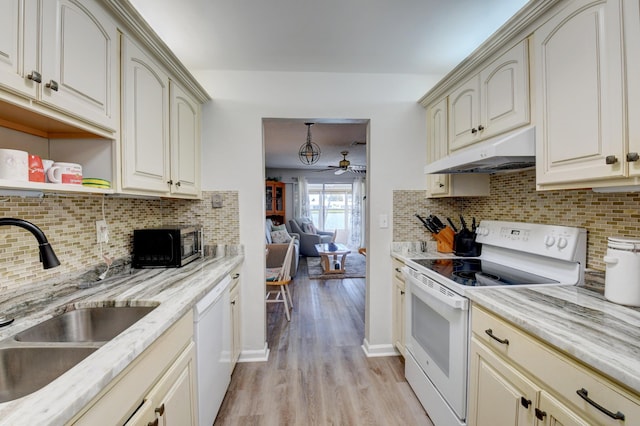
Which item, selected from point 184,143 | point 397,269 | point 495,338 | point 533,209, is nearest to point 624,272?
point 495,338

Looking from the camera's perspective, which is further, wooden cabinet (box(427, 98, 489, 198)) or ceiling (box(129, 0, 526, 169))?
wooden cabinet (box(427, 98, 489, 198))

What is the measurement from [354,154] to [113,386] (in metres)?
5.21

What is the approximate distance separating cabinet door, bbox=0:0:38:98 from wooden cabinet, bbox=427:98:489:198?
2.18 m

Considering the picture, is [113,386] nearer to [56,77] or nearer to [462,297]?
[56,77]

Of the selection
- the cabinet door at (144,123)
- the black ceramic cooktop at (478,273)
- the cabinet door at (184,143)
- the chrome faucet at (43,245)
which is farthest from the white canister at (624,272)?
the cabinet door at (184,143)

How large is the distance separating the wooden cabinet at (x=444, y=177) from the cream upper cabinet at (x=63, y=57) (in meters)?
2.04

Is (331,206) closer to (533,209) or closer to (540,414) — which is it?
(533,209)

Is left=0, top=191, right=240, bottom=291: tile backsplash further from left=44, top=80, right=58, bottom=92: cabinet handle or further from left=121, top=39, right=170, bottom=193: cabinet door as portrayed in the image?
left=44, top=80, right=58, bottom=92: cabinet handle

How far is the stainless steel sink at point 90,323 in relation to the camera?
100cm

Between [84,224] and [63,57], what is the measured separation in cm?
84

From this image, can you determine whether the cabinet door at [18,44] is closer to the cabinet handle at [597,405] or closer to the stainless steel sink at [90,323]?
the stainless steel sink at [90,323]

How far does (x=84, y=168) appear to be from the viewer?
117 cm

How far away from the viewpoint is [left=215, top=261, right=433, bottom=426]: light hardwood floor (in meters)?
1.62

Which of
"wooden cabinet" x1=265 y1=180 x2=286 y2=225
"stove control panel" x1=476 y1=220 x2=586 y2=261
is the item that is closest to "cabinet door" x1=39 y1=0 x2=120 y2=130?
"stove control panel" x1=476 y1=220 x2=586 y2=261
